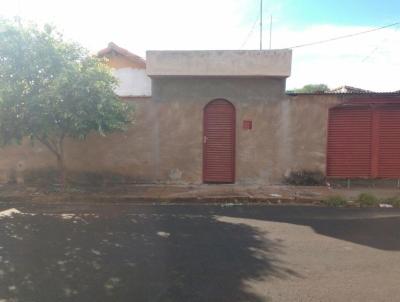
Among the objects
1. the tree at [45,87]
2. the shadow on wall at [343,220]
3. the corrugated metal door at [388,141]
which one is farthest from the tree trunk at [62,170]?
the corrugated metal door at [388,141]

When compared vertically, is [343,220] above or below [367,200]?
below

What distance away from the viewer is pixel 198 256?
17.6 ft

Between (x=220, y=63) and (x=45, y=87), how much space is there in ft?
14.6

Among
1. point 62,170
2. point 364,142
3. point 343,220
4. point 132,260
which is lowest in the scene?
point 132,260

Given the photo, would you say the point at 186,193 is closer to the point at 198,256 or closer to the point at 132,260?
the point at 198,256

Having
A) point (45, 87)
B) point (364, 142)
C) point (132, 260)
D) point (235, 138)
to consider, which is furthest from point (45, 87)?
point (364, 142)

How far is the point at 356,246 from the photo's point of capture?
19.5ft

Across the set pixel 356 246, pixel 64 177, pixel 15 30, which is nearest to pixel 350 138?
pixel 356 246

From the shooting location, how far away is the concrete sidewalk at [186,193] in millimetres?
9578

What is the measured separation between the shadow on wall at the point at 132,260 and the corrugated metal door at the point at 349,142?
5348 millimetres

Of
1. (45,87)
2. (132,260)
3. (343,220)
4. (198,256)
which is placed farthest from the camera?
(45,87)

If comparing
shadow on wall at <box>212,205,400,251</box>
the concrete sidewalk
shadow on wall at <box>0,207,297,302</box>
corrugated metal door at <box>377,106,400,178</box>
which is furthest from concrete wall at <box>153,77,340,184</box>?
shadow on wall at <box>0,207,297,302</box>

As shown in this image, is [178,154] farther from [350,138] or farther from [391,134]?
[391,134]

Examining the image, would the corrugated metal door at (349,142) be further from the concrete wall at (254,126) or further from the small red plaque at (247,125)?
the small red plaque at (247,125)
